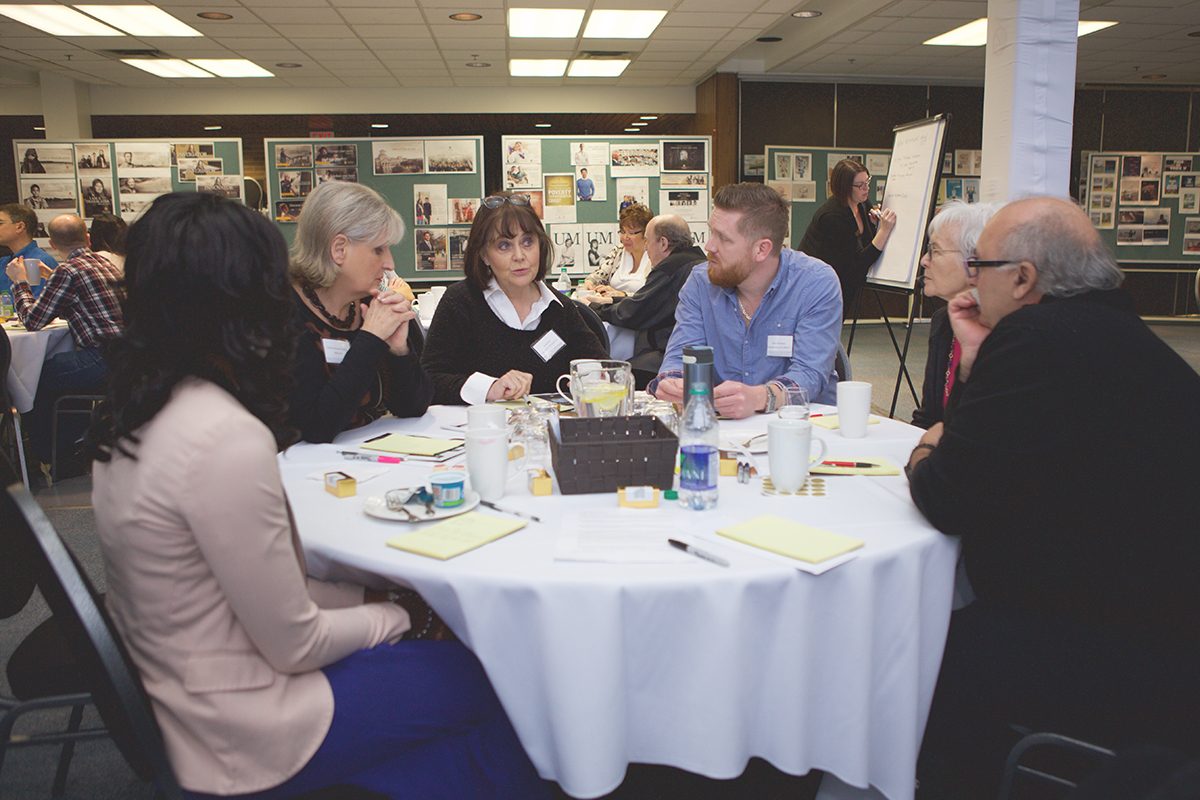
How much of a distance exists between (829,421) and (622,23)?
6.70 meters

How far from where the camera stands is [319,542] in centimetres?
136

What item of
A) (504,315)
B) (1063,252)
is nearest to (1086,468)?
(1063,252)

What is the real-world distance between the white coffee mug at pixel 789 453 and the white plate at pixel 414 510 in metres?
0.55

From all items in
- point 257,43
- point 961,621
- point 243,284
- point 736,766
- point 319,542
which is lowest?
point 736,766

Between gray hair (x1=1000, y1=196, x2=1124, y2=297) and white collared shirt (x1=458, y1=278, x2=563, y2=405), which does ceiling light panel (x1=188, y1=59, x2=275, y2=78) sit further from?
gray hair (x1=1000, y1=196, x2=1124, y2=297)

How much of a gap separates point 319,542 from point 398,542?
0.14 metres

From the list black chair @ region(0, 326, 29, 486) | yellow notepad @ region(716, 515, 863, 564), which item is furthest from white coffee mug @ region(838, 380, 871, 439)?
black chair @ region(0, 326, 29, 486)

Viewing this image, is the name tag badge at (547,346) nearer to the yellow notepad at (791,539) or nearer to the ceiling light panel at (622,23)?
the yellow notepad at (791,539)

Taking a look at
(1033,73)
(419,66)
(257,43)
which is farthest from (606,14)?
(1033,73)

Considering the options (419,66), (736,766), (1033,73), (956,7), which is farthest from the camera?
(419,66)

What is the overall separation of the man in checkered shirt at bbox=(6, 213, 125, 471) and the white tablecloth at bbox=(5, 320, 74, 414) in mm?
69

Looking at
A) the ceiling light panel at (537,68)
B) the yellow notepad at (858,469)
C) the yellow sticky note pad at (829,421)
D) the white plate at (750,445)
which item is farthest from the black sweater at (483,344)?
the ceiling light panel at (537,68)

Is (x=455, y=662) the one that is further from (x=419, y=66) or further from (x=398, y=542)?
(x=419, y=66)

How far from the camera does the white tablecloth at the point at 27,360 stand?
14.2ft
